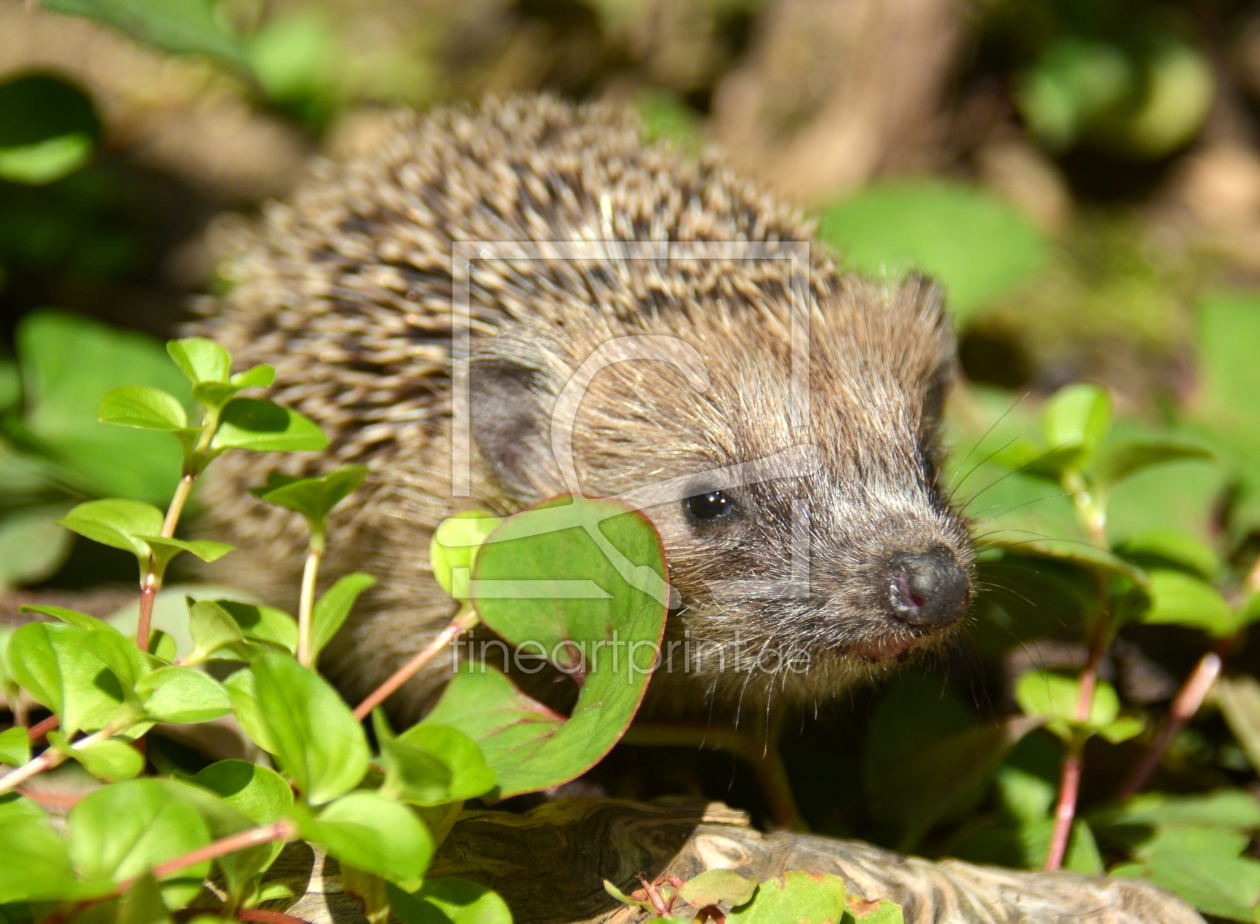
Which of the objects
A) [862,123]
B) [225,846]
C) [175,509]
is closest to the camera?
[225,846]

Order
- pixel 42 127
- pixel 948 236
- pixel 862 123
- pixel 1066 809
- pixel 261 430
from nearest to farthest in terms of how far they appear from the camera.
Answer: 1. pixel 261 430
2. pixel 1066 809
3. pixel 42 127
4. pixel 948 236
5. pixel 862 123

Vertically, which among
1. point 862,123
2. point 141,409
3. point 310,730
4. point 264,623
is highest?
point 862,123

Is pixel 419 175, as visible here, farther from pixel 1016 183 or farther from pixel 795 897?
pixel 1016 183

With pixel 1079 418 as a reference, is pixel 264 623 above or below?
below

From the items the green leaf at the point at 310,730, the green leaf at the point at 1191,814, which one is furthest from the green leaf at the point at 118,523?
the green leaf at the point at 1191,814

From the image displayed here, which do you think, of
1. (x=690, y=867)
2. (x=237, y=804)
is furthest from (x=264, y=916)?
(x=690, y=867)

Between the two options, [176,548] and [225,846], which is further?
[176,548]

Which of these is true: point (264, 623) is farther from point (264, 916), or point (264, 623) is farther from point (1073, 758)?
point (1073, 758)

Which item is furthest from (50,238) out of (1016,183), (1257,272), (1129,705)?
(1257,272)
